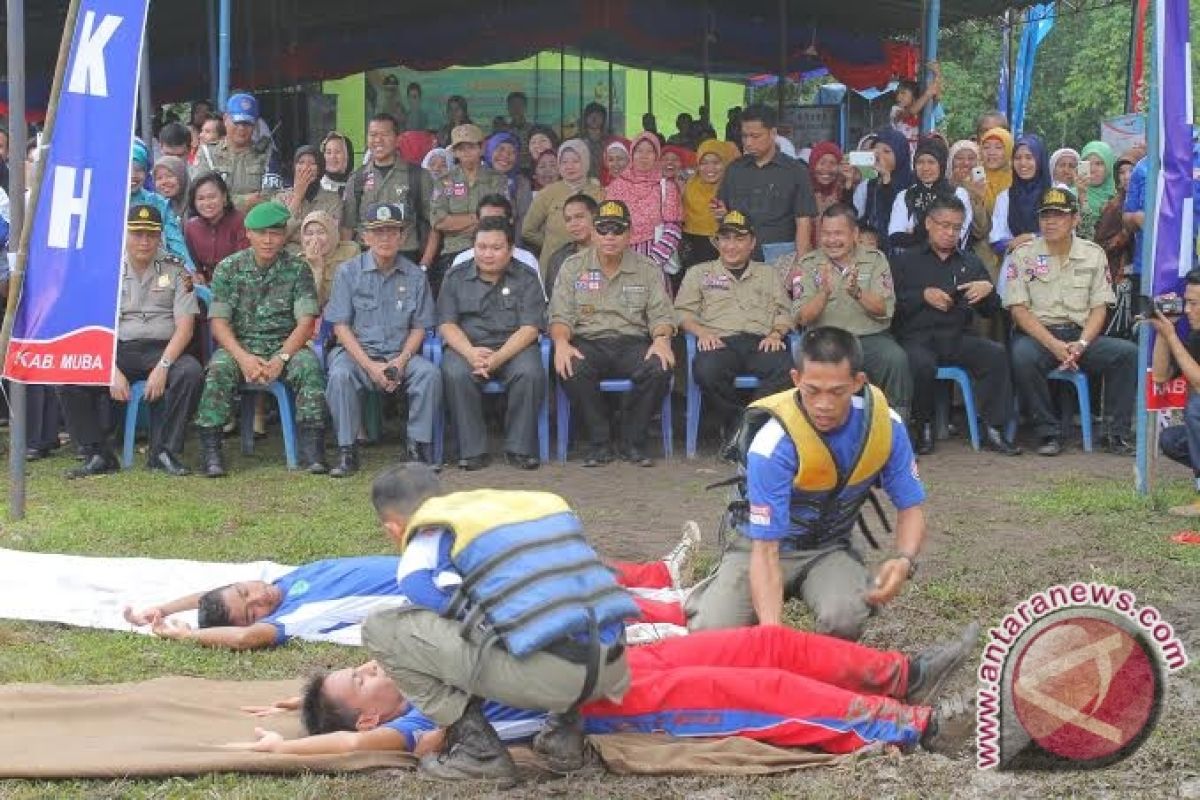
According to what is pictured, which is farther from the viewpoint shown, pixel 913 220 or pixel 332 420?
pixel 913 220

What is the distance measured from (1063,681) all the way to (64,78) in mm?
5178

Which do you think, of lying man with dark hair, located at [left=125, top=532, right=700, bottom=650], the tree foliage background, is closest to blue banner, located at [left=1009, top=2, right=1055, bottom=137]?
the tree foliage background

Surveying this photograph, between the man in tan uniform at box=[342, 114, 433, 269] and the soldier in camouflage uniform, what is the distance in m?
0.97

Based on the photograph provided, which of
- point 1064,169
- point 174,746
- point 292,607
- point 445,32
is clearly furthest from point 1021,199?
point 445,32

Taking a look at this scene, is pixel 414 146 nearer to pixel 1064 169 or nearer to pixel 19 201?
pixel 1064 169

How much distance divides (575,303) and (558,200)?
127 centimetres

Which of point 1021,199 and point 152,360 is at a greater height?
point 1021,199

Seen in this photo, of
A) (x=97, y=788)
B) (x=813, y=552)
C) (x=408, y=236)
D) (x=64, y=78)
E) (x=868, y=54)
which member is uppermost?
(x=868, y=54)

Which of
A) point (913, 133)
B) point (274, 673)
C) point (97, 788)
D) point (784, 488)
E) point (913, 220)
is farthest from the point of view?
point (913, 133)

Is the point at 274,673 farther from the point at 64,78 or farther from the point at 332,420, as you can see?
the point at 332,420

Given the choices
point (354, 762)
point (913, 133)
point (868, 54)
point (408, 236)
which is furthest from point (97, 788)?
point (868, 54)

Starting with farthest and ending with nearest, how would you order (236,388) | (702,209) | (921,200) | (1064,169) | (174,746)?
(1064,169) → (702,209) → (921,200) → (236,388) → (174,746)

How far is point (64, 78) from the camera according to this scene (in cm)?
656

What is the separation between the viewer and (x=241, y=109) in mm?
10062
